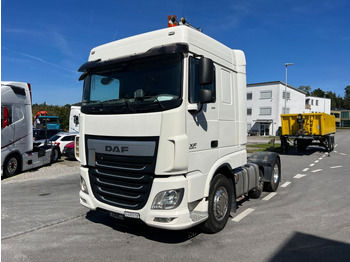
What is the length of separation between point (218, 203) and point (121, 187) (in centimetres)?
162

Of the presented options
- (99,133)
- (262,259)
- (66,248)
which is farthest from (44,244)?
(262,259)

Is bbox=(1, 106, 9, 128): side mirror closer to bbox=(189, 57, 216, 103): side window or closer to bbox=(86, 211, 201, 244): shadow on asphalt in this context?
bbox=(86, 211, 201, 244): shadow on asphalt

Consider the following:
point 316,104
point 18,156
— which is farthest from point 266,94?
point 18,156

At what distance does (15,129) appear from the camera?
32.0 ft

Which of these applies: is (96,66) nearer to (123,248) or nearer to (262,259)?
(123,248)

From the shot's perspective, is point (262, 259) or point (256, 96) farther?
point (256, 96)

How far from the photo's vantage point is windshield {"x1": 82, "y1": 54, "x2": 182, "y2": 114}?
369 centimetres

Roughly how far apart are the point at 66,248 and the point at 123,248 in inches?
33.3

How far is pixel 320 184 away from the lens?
27.0ft

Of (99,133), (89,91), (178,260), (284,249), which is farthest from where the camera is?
(89,91)

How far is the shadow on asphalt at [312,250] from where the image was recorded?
11.9 ft

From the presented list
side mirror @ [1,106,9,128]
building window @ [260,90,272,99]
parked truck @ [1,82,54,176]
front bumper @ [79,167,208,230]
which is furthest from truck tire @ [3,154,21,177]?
building window @ [260,90,272,99]

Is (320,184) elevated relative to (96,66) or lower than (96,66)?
lower

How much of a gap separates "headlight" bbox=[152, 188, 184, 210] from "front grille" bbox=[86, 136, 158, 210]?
0.17 meters
